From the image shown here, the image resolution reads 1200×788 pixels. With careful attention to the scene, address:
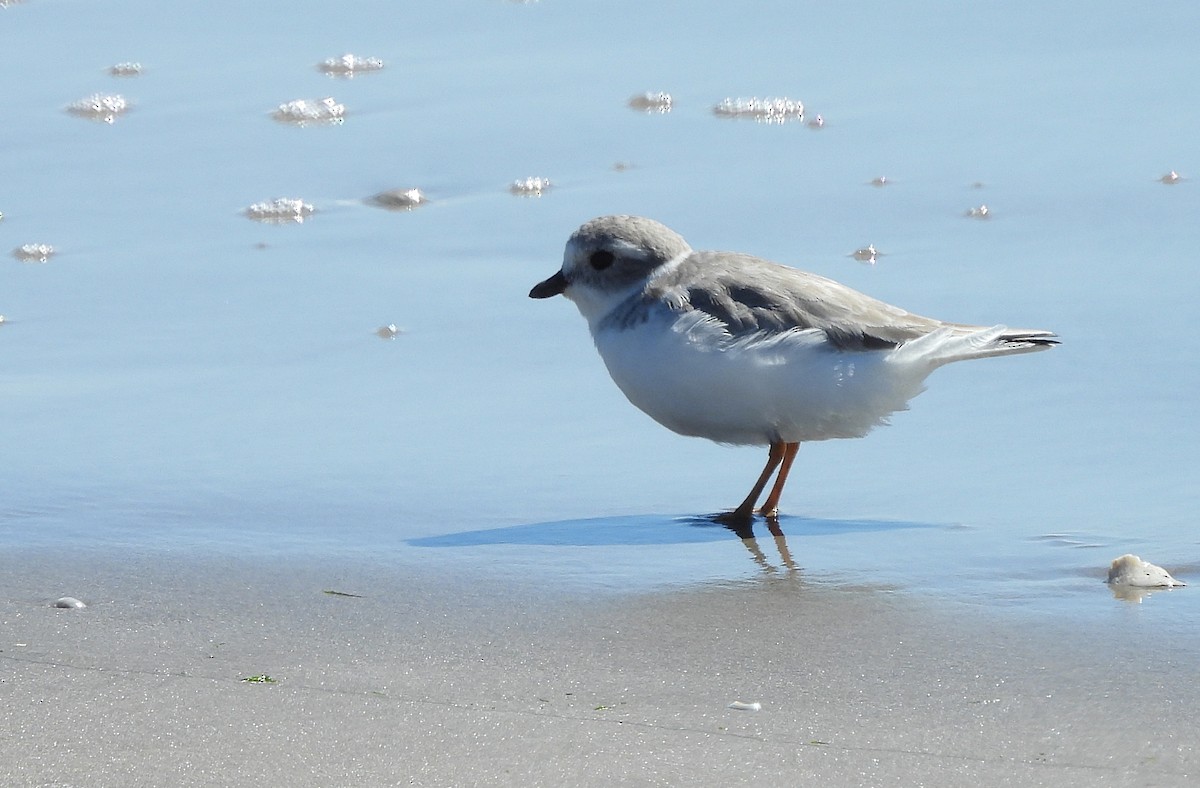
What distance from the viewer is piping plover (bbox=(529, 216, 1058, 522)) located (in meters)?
4.82

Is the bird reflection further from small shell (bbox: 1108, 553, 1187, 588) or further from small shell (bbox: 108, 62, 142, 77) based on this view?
small shell (bbox: 108, 62, 142, 77)

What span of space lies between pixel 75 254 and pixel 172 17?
3.53 meters

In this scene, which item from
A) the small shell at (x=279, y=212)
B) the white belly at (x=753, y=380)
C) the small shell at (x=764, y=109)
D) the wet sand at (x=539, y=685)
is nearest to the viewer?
the wet sand at (x=539, y=685)

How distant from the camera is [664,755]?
117 inches

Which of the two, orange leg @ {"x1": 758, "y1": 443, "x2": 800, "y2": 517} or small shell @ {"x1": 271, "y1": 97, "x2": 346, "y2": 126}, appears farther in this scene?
small shell @ {"x1": 271, "y1": 97, "x2": 346, "y2": 126}

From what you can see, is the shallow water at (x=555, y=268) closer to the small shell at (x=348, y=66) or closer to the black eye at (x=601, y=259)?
the small shell at (x=348, y=66)

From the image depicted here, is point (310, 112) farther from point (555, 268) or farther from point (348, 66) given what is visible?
point (555, 268)

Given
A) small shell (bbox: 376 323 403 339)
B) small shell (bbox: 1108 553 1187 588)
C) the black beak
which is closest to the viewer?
small shell (bbox: 1108 553 1187 588)

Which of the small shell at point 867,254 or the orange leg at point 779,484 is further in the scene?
the small shell at point 867,254

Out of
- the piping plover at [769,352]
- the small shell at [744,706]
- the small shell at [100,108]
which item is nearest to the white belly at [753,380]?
the piping plover at [769,352]

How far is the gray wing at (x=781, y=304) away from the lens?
4.85 metres

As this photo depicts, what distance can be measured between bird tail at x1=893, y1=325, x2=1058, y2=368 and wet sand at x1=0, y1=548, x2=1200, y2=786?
3.17ft

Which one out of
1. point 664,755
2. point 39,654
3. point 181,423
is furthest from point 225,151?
point 664,755

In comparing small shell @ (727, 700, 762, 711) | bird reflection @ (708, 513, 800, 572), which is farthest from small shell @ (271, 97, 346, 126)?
small shell @ (727, 700, 762, 711)
